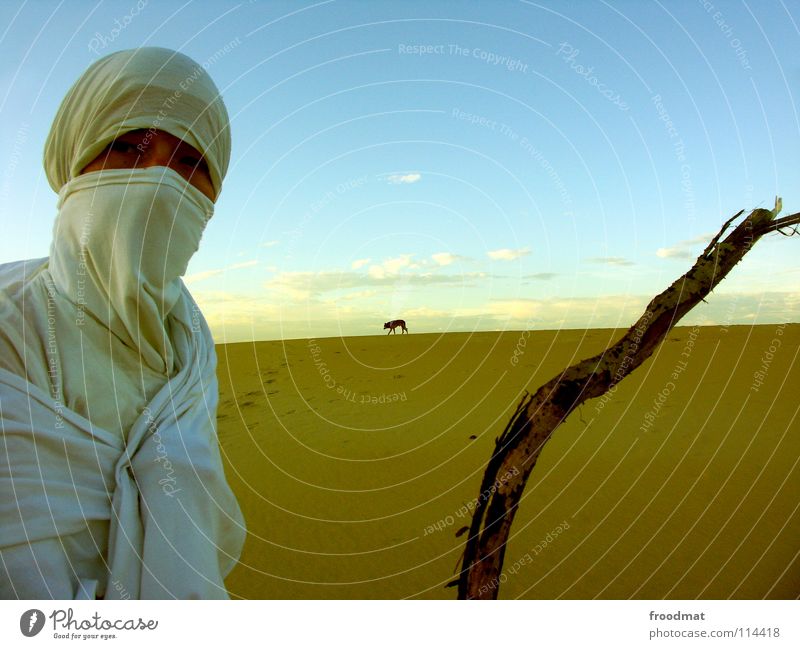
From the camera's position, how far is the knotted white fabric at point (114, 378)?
1.69m

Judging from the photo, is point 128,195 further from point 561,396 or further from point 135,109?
point 561,396

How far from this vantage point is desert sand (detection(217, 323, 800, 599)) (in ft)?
15.5

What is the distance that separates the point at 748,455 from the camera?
6.90 m

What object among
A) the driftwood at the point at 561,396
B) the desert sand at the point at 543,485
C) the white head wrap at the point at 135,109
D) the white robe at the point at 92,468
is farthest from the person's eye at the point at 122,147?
the desert sand at the point at 543,485

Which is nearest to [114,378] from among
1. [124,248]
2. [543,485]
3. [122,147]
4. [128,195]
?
[124,248]

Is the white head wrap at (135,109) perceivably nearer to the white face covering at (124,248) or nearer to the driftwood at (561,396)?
the white face covering at (124,248)

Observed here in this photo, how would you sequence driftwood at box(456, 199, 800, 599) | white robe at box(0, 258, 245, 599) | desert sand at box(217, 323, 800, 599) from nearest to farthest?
white robe at box(0, 258, 245, 599) → driftwood at box(456, 199, 800, 599) → desert sand at box(217, 323, 800, 599)

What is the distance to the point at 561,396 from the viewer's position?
189cm

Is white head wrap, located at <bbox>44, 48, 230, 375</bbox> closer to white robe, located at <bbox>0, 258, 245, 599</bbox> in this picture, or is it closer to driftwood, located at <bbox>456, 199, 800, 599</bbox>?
white robe, located at <bbox>0, 258, 245, 599</bbox>

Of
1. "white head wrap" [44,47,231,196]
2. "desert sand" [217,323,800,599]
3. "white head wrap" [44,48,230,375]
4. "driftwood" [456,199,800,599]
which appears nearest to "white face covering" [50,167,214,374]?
"white head wrap" [44,48,230,375]

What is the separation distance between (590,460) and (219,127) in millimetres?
6416

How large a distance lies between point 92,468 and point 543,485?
5.48 metres

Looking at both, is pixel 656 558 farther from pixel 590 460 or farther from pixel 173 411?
pixel 173 411
